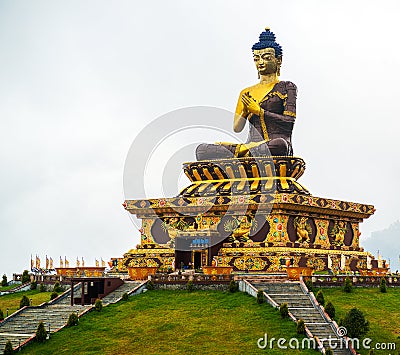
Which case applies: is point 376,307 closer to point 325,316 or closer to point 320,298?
point 320,298

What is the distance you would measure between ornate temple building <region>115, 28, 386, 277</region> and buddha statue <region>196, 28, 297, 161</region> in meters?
0.05

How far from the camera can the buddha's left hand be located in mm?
37875

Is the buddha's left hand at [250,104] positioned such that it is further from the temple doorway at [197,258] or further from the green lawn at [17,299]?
the green lawn at [17,299]

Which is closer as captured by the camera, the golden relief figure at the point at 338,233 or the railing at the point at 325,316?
the railing at the point at 325,316

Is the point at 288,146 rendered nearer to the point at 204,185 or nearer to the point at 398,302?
the point at 204,185

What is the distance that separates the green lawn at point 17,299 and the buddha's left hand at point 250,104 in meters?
13.7

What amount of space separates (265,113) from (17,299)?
1487cm

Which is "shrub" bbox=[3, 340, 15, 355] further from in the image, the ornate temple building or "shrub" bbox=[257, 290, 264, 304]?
the ornate temple building

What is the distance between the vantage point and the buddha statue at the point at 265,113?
36.8 metres

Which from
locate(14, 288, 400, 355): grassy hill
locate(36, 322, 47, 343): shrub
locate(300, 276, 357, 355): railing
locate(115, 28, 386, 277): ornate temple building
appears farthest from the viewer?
locate(115, 28, 386, 277): ornate temple building

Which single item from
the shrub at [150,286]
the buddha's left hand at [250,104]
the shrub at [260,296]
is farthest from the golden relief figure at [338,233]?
the shrub at [260,296]

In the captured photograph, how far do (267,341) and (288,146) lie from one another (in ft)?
55.5

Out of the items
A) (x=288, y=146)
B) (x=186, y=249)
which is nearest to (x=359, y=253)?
(x=288, y=146)

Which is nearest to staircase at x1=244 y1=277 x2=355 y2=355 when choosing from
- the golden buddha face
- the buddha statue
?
the buddha statue
